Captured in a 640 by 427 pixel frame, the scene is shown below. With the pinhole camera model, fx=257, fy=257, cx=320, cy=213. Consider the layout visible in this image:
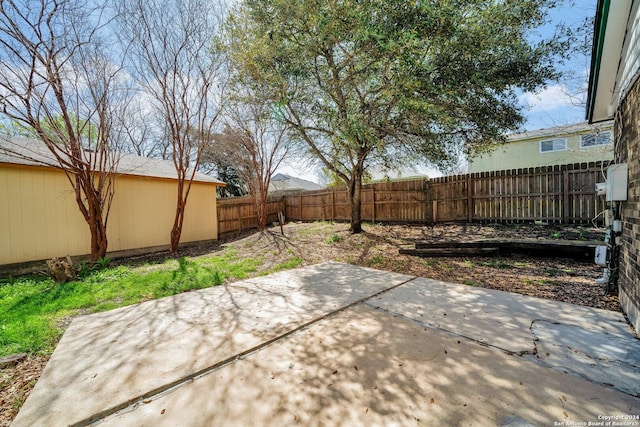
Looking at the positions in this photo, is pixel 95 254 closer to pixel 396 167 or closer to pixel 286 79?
pixel 286 79

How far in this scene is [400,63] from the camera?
427 cm

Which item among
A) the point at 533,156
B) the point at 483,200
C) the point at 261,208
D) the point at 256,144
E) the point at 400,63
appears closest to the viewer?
the point at 400,63

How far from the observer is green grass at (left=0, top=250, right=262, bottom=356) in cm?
263

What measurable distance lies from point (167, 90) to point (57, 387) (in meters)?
6.50

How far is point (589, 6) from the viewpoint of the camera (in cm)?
453

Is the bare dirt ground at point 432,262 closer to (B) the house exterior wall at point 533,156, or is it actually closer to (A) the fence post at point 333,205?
(A) the fence post at point 333,205

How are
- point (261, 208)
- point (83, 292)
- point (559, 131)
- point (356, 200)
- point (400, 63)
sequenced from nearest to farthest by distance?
point (83, 292), point (400, 63), point (356, 200), point (261, 208), point (559, 131)

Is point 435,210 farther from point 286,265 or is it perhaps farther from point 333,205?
point 286,265

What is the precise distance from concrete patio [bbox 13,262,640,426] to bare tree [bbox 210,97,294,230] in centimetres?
686

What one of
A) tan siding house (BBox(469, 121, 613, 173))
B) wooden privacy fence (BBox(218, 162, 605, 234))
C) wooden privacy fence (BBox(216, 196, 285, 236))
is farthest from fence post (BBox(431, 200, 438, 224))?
wooden privacy fence (BBox(216, 196, 285, 236))

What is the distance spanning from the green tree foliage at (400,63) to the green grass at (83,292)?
12.2ft

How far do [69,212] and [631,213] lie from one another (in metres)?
9.69

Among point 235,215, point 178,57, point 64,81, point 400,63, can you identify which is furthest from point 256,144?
point 400,63

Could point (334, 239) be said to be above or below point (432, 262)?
above
